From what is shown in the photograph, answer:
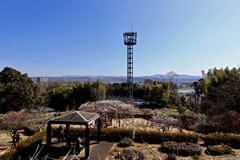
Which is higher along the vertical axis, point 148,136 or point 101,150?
point 148,136

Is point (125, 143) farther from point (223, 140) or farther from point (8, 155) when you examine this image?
point (8, 155)

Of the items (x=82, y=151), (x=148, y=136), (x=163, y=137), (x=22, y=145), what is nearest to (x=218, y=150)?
(x=163, y=137)

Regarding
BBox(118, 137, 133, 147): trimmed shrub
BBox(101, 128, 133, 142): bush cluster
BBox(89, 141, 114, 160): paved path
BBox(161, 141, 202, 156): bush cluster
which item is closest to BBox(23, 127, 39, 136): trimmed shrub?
BBox(101, 128, 133, 142): bush cluster

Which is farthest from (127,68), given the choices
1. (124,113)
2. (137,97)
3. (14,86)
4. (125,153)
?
(125,153)

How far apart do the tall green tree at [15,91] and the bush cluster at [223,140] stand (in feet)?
54.2

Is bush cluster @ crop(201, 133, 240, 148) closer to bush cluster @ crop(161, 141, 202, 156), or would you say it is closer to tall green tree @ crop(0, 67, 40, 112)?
bush cluster @ crop(161, 141, 202, 156)

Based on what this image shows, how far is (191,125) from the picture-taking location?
1853cm

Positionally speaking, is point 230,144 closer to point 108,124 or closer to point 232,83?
point 232,83

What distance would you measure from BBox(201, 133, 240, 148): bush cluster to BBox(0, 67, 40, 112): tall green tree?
16509 mm

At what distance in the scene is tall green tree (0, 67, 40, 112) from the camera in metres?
21.8

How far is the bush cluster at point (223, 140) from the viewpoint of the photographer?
1324cm

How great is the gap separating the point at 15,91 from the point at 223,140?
17869mm

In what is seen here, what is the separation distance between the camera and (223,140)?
1350cm

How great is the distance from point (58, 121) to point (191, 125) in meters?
11.1
